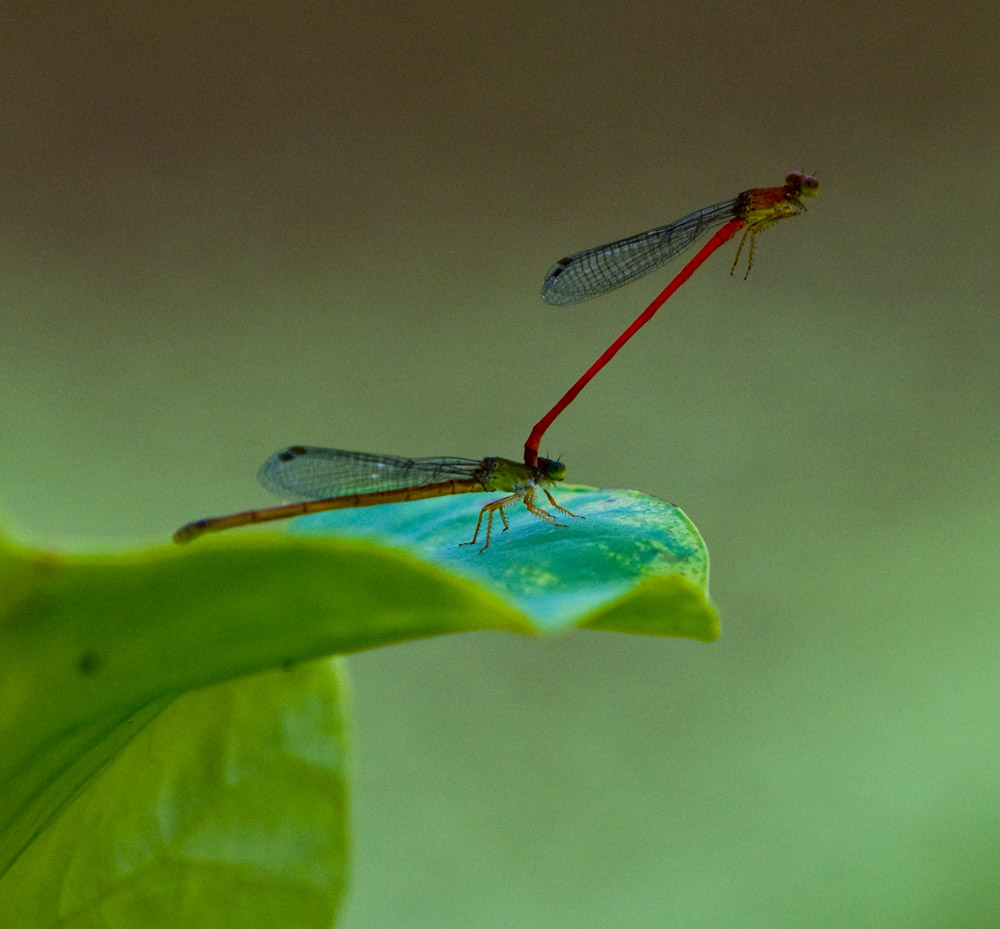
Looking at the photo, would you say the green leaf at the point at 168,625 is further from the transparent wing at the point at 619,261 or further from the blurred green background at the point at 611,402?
the blurred green background at the point at 611,402

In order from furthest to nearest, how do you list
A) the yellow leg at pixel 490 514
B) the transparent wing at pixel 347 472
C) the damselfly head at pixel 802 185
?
the damselfly head at pixel 802 185 < the transparent wing at pixel 347 472 < the yellow leg at pixel 490 514

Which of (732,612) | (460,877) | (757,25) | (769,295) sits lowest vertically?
(460,877)

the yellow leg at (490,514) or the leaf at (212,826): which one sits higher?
the yellow leg at (490,514)

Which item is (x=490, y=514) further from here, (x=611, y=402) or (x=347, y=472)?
(x=611, y=402)

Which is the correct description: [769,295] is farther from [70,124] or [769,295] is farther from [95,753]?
[95,753]

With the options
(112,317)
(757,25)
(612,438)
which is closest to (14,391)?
(112,317)

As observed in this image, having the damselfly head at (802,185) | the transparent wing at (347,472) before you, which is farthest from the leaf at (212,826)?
the damselfly head at (802,185)
